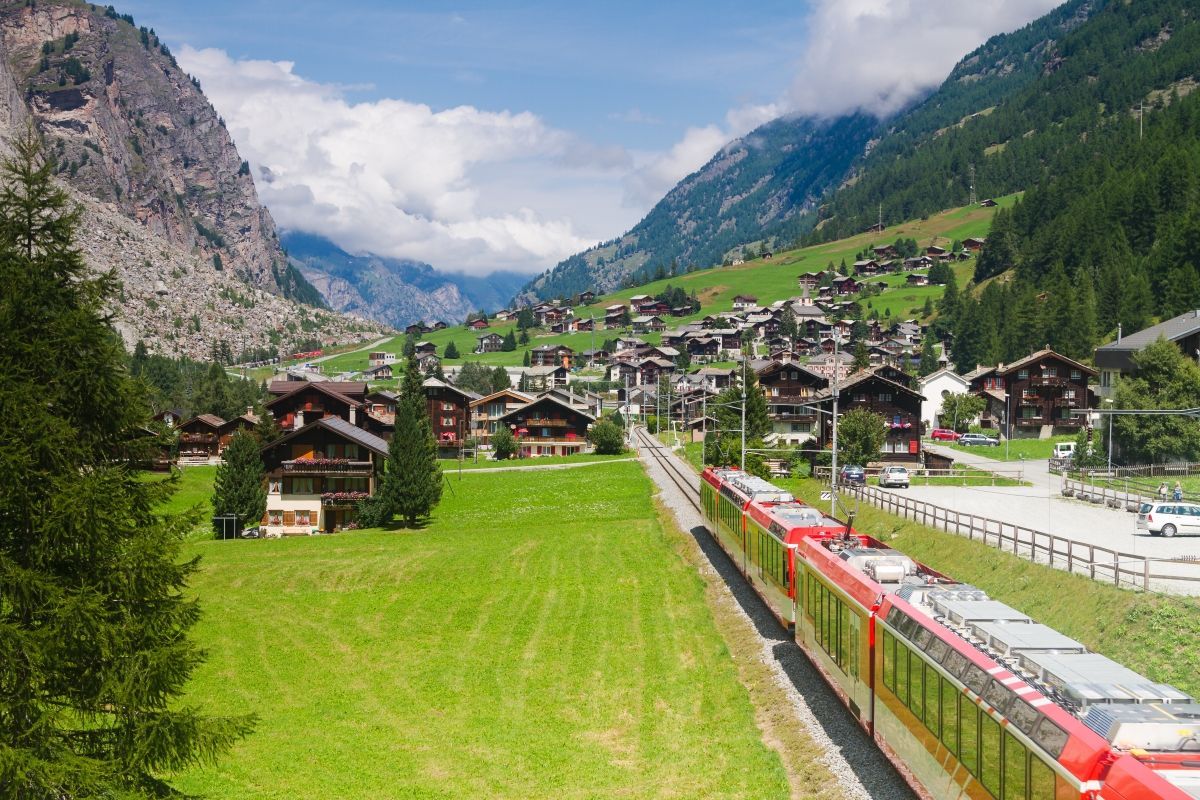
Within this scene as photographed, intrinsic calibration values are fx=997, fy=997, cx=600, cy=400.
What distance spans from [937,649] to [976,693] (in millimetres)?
1658

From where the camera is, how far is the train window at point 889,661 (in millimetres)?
17094

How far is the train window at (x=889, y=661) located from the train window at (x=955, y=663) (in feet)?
8.27

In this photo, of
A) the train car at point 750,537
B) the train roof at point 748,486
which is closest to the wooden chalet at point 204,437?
the train car at point 750,537

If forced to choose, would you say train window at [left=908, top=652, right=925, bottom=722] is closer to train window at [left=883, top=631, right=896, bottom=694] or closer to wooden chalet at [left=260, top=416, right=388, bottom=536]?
train window at [left=883, top=631, right=896, bottom=694]

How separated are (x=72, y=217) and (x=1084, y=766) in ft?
47.4

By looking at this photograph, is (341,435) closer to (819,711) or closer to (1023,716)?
(819,711)

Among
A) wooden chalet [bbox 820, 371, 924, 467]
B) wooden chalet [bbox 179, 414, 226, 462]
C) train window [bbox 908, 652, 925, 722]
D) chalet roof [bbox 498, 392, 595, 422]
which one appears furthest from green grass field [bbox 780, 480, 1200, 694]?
wooden chalet [bbox 179, 414, 226, 462]

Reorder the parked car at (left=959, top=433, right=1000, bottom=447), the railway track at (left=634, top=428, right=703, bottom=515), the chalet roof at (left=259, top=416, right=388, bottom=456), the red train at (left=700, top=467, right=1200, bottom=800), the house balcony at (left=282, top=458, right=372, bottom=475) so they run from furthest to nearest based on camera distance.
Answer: the parked car at (left=959, top=433, right=1000, bottom=447)
the chalet roof at (left=259, top=416, right=388, bottom=456)
the house balcony at (left=282, top=458, right=372, bottom=475)
the railway track at (left=634, top=428, right=703, bottom=515)
the red train at (left=700, top=467, right=1200, bottom=800)

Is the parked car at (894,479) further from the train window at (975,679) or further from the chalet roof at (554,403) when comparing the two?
the chalet roof at (554,403)

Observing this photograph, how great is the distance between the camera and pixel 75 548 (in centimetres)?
1305

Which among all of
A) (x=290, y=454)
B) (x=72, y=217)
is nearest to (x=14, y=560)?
(x=72, y=217)

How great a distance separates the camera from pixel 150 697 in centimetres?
1359

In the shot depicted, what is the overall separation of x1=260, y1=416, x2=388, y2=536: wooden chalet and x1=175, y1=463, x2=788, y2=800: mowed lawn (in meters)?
13.6

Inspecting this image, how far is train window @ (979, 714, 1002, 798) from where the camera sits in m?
12.6
